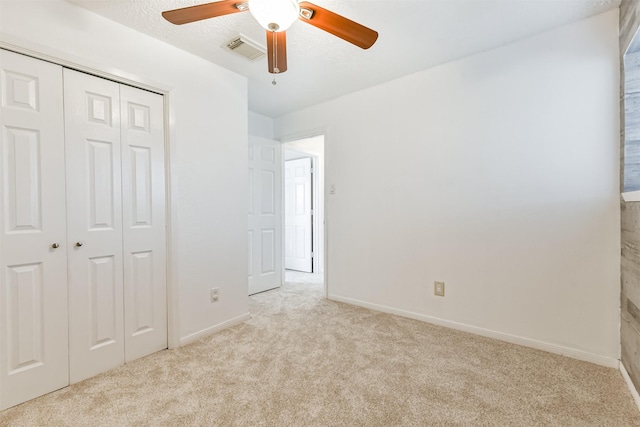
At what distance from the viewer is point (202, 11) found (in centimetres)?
141

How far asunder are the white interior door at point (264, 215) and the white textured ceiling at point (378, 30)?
1089mm

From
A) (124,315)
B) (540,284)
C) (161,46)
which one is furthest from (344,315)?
(161,46)

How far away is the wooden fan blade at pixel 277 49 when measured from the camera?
1.59 meters

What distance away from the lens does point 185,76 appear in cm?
231

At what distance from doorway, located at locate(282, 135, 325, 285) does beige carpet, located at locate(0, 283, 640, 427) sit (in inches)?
95.8

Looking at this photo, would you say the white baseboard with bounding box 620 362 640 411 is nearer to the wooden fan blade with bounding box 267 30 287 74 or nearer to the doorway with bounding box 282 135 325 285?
the wooden fan blade with bounding box 267 30 287 74

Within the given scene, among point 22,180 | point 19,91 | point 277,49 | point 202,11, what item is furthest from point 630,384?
point 19,91

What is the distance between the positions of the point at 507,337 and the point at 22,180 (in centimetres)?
336

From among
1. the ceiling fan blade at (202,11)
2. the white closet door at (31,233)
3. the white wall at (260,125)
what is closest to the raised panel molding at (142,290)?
the white closet door at (31,233)

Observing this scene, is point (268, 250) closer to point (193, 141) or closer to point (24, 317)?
point (193, 141)

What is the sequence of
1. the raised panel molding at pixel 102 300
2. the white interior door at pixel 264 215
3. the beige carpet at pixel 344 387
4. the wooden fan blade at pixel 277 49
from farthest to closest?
the white interior door at pixel 264 215, the raised panel molding at pixel 102 300, the wooden fan blade at pixel 277 49, the beige carpet at pixel 344 387

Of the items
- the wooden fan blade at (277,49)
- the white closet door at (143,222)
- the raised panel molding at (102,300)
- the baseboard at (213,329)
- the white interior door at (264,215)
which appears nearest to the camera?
the wooden fan blade at (277,49)

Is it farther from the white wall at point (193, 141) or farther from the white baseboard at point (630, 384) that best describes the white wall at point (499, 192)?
the white wall at point (193, 141)

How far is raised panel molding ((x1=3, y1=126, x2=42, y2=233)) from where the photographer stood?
156 cm
